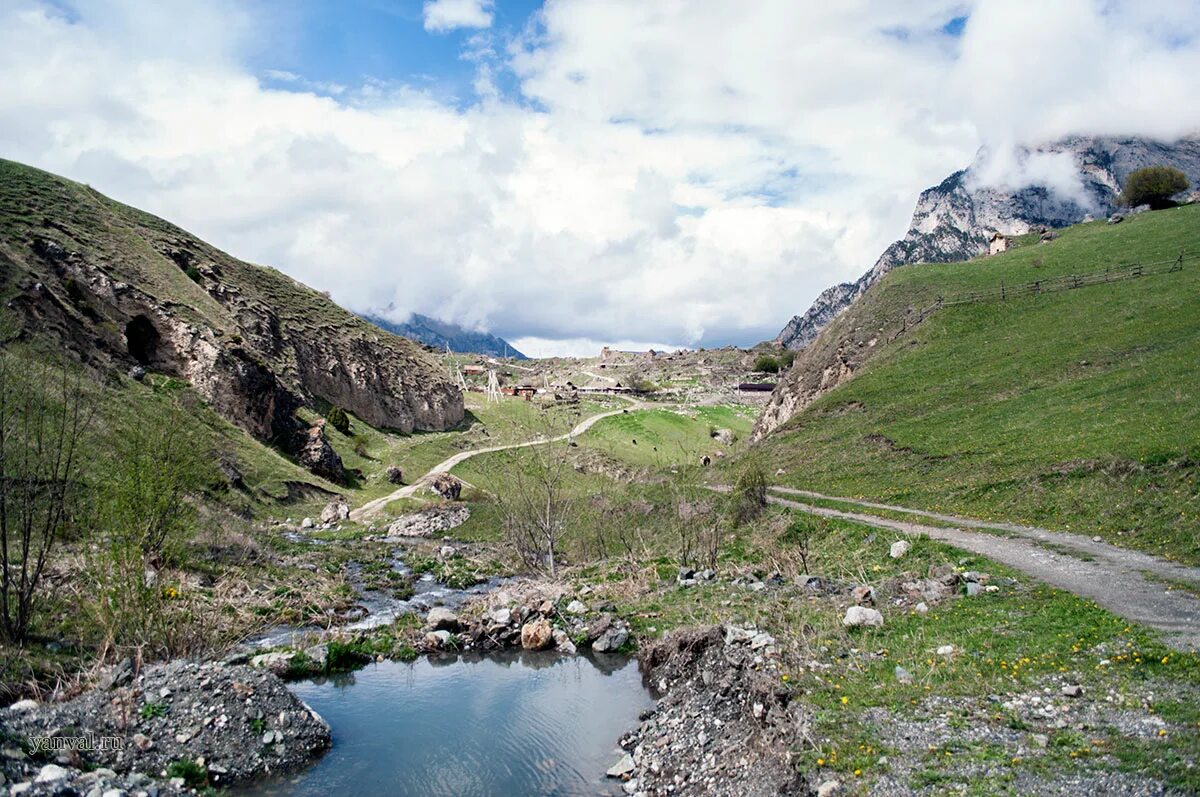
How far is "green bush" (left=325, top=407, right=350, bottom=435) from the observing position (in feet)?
237

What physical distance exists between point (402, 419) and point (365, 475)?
923 inches

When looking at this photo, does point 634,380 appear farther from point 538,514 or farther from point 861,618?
point 861,618

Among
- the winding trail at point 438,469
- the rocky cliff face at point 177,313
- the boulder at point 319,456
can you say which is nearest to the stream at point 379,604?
the winding trail at point 438,469

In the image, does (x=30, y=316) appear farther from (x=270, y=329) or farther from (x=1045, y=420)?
(x=1045, y=420)

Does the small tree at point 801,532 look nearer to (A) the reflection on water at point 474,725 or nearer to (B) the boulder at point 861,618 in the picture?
(B) the boulder at point 861,618

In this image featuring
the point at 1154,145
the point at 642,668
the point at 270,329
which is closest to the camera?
the point at 642,668

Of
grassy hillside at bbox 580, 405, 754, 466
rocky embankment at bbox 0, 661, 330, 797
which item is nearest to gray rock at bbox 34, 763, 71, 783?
rocky embankment at bbox 0, 661, 330, 797

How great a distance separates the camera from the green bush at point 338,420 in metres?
72.1

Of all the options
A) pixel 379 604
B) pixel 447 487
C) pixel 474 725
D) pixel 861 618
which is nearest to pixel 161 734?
pixel 474 725

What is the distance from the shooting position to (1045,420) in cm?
3603

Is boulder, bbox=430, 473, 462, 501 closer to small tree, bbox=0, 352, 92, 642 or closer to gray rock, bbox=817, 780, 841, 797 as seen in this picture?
small tree, bbox=0, 352, 92, 642

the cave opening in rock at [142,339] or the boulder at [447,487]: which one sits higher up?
the cave opening in rock at [142,339]

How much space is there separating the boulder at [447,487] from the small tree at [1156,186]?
306ft

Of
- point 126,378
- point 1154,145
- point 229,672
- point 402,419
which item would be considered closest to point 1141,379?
point 229,672
